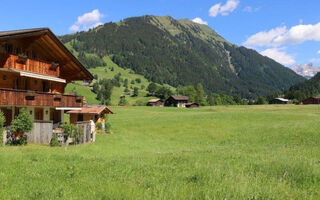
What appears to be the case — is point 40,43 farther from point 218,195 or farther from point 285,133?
point 285,133

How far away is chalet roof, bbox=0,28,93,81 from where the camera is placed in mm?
24578


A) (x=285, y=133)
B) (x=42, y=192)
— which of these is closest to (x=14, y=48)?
(x=42, y=192)

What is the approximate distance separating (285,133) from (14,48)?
105 feet

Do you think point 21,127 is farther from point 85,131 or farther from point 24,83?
Result: point 24,83

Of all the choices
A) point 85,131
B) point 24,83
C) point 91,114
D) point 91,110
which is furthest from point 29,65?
point 91,114

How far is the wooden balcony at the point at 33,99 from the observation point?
2223 centimetres

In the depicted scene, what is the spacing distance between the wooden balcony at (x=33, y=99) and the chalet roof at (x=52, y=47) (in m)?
4.45

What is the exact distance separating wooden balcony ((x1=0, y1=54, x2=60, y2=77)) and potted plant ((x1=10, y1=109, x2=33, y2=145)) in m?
7.18

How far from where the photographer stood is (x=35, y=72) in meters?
27.7

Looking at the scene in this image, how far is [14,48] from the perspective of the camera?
87.5 feet

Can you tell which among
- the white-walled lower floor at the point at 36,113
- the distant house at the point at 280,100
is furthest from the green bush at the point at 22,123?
the distant house at the point at 280,100

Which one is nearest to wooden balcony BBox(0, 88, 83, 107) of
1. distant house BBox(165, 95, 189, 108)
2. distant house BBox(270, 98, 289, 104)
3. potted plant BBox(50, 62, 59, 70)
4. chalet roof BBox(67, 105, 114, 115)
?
potted plant BBox(50, 62, 59, 70)

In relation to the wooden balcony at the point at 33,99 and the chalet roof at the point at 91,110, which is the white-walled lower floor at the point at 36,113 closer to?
the wooden balcony at the point at 33,99

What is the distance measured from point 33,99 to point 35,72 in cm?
420
